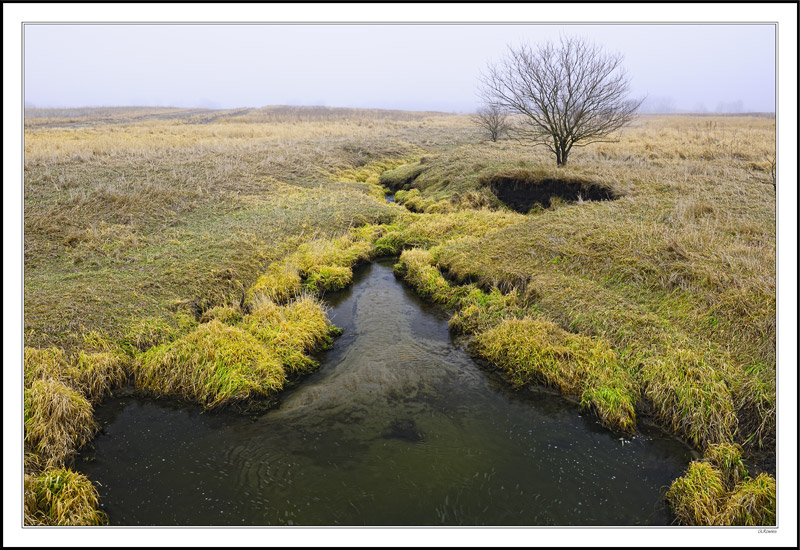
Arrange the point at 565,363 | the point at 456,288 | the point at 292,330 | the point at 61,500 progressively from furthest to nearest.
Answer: the point at 456,288
the point at 292,330
the point at 565,363
the point at 61,500

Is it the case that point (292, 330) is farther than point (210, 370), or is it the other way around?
point (292, 330)

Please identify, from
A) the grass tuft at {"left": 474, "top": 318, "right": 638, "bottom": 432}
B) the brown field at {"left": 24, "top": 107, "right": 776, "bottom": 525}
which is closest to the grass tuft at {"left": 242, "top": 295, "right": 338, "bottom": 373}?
the brown field at {"left": 24, "top": 107, "right": 776, "bottom": 525}

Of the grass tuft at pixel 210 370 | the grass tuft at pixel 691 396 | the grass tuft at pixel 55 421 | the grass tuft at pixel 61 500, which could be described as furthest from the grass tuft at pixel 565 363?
the grass tuft at pixel 55 421

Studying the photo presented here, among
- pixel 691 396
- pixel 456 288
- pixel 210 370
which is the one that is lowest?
pixel 691 396

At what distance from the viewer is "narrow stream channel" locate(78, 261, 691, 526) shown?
664 cm

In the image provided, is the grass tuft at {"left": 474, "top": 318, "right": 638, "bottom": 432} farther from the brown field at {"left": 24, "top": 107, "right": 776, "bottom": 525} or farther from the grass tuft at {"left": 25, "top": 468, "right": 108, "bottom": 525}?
the grass tuft at {"left": 25, "top": 468, "right": 108, "bottom": 525}

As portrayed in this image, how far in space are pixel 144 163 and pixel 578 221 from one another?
24.0m

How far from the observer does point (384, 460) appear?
25.0 ft

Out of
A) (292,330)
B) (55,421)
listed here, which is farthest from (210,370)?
(55,421)

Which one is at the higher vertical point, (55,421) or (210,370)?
(210,370)

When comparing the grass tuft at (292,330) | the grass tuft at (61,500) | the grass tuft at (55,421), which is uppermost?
the grass tuft at (292,330)

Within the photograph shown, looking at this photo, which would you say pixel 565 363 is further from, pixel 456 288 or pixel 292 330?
pixel 292 330

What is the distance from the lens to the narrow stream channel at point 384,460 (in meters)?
6.64

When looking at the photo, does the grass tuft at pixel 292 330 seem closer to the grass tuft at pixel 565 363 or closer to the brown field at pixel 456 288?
the brown field at pixel 456 288
